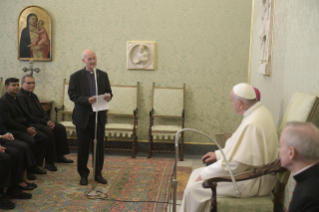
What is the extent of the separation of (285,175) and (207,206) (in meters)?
0.77

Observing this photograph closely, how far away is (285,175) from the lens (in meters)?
3.29

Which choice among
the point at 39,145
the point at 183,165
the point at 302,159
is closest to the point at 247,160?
the point at 302,159

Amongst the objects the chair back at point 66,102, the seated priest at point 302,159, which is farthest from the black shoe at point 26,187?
the seated priest at point 302,159

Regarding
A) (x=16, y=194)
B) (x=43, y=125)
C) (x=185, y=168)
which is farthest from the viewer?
(x=185, y=168)

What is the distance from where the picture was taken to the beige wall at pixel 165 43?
24.8 ft

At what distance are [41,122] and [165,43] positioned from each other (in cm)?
307

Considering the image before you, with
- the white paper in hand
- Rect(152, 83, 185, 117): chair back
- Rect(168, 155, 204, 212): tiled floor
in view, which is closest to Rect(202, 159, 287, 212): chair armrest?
Rect(168, 155, 204, 212): tiled floor

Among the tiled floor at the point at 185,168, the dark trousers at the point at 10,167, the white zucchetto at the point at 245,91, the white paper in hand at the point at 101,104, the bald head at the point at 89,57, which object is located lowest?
the tiled floor at the point at 185,168

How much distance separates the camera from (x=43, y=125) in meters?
6.44

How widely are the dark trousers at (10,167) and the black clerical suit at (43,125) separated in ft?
4.84

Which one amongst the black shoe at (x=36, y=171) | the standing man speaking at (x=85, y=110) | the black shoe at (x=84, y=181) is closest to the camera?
the standing man speaking at (x=85, y=110)

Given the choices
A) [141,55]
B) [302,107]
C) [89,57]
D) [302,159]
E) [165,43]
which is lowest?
[302,159]

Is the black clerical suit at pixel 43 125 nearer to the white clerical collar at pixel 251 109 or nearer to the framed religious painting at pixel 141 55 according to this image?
the framed religious painting at pixel 141 55

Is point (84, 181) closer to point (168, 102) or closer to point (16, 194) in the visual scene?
point (16, 194)
